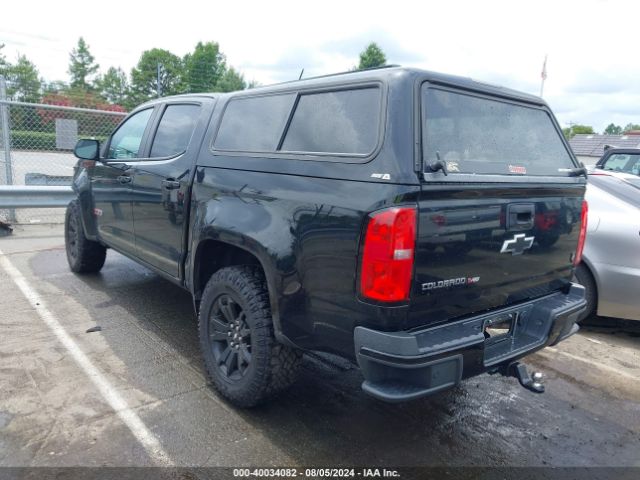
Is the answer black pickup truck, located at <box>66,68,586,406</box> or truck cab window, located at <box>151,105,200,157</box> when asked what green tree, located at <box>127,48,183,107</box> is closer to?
truck cab window, located at <box>151,105,200,157</box>

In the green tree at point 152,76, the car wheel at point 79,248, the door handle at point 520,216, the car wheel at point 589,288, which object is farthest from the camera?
the green tree at point 152,76

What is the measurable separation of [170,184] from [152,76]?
2118 inches

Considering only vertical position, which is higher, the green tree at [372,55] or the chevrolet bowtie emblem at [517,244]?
the green tree at [372,55]

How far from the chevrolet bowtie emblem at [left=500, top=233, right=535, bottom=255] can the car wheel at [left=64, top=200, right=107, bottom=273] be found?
4.48 meters

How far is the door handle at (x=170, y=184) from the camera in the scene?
3.74 meters

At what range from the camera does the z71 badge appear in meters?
2.45

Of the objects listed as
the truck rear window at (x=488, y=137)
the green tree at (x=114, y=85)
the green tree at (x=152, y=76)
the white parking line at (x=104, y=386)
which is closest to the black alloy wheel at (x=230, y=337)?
the white parking line at (x=104, y=386)

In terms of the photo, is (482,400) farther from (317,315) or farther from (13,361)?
(13,361)

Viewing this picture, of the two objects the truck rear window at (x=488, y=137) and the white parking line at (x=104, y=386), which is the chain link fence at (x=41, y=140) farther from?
the truck rear window at (x=488, y=137)

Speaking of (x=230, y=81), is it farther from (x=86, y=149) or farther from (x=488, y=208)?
(x=488, y=208)

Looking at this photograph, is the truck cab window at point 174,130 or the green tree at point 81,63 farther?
the green tree at point 81,63

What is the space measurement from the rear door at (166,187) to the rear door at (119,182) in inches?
6.5

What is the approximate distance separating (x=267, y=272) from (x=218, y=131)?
49.9 inches

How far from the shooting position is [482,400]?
3.58 meters
